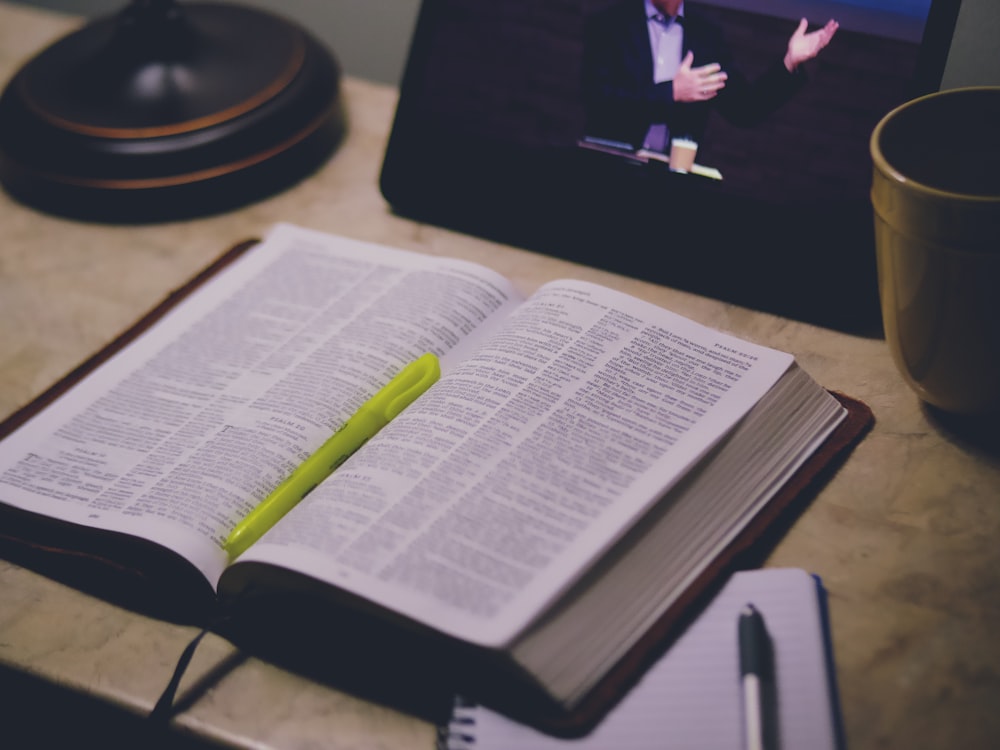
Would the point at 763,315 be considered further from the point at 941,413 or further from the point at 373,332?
the point at 373,332

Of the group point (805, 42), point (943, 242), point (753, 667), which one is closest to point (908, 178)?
point (943, 242)

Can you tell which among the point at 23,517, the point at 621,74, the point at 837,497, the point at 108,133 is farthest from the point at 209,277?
the point at 837,497

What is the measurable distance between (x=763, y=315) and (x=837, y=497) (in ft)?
0.57

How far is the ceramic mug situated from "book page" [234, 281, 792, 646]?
81 mm

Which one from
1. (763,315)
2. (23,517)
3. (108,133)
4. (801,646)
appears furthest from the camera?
(108,133)

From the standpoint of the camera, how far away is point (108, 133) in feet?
2.59

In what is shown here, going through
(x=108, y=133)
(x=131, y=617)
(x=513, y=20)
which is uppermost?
(x=513, y=20)

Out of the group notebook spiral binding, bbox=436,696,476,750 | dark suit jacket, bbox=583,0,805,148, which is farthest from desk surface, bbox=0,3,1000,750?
dark suit jacket, bbox=583,0,805,148

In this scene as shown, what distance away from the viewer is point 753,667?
1.46ft

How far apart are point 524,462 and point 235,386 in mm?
234

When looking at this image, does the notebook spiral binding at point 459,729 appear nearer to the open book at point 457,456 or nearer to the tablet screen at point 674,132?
the open book at point 457,456

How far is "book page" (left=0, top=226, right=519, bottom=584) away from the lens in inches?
21.9

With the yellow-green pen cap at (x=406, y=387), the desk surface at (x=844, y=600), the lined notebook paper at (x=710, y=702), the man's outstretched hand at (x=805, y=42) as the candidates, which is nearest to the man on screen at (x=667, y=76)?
the man's outstretched hand at (x=805, y=42)

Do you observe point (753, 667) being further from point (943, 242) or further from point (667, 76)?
point (667, 76)
